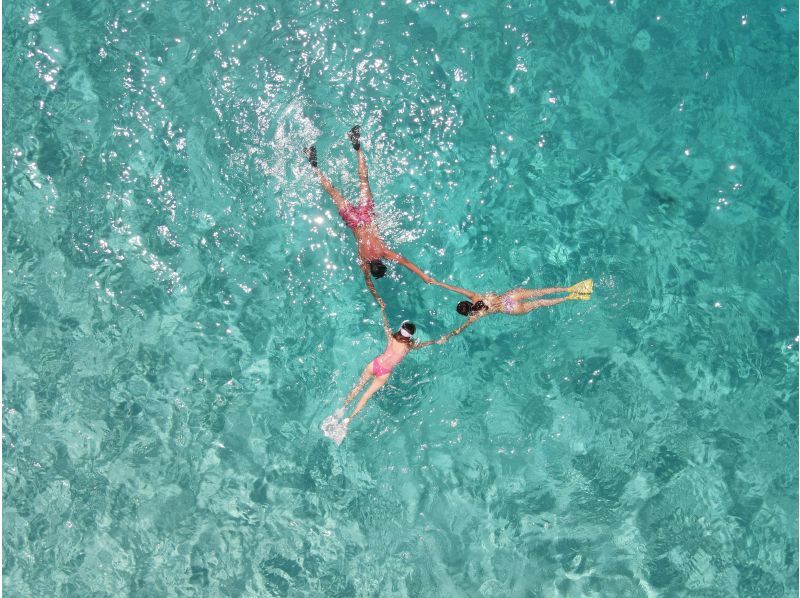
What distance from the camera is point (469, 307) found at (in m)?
9.73

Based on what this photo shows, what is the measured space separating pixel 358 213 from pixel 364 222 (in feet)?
0.54

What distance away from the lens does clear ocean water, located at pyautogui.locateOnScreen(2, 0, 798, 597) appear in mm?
10219

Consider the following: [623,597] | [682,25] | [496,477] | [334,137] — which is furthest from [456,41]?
[623,597]

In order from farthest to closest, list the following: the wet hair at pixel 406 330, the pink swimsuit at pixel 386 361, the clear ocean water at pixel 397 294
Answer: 1. the clear ocean water at pixel 397 294
2. the pink swimsuit at pixel 386 361
3. the wet hair at pixel 406 330

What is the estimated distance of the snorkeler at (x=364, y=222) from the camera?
9.98 meters

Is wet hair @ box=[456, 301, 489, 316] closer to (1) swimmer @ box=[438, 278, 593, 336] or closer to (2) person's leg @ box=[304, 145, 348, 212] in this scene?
(1) swimmer @ box=[438, 278, 593, 336]

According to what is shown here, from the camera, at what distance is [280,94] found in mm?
10438

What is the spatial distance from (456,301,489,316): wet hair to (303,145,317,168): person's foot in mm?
3165

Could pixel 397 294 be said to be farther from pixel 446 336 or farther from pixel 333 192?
pixel 333 192

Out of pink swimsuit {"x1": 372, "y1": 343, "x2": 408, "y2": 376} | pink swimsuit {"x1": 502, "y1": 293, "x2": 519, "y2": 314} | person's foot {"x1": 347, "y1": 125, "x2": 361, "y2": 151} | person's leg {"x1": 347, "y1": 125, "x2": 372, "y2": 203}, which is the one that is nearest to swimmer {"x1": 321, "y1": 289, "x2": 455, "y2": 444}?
pink swimsuit {"x1": 372, "y1": 343, "x2": 408, "y2": 376}

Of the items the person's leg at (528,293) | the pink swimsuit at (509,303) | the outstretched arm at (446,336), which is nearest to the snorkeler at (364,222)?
the outstretched arm at (446,336)

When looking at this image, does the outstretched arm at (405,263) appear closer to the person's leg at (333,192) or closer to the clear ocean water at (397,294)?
the clear ocean water at (397,294)

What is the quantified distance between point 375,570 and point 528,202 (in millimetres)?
6332

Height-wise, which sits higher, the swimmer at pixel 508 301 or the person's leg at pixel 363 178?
the person's leg at pixel 363 178
